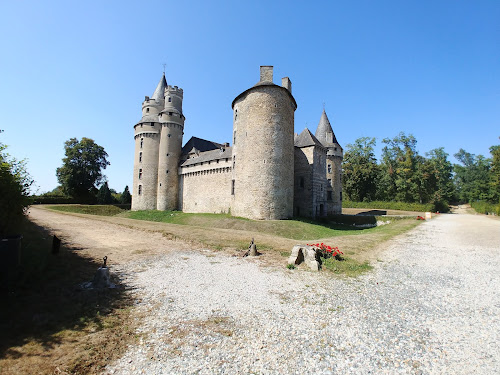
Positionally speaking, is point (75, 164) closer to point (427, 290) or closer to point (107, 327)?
point (107, 327)

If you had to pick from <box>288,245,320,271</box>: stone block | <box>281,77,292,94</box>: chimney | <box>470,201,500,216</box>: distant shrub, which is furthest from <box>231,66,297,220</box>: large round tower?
<box>470,201,500,216</box>: distant shrub

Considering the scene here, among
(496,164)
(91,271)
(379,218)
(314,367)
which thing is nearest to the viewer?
(314,367)

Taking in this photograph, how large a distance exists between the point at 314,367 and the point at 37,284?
6.63 meters

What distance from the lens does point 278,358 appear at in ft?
12.3

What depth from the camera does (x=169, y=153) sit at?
35.4m

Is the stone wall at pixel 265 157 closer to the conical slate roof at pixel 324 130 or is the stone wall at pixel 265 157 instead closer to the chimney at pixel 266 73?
the chimney at pixel 266 73

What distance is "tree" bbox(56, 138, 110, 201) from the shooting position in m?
40.1

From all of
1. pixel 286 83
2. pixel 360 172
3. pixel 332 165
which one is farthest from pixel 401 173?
pixel 286 83

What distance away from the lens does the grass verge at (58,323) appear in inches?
136

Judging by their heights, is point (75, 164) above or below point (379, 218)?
above

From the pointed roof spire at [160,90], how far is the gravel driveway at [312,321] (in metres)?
35.5

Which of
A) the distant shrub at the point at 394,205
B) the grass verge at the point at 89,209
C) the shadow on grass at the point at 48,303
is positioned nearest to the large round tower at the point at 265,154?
the shadow on grass at the point at 48,303

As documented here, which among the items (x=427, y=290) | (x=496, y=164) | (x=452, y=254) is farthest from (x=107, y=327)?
(x=496, y=164)

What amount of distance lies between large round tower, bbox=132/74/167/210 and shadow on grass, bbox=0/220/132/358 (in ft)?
93.6
